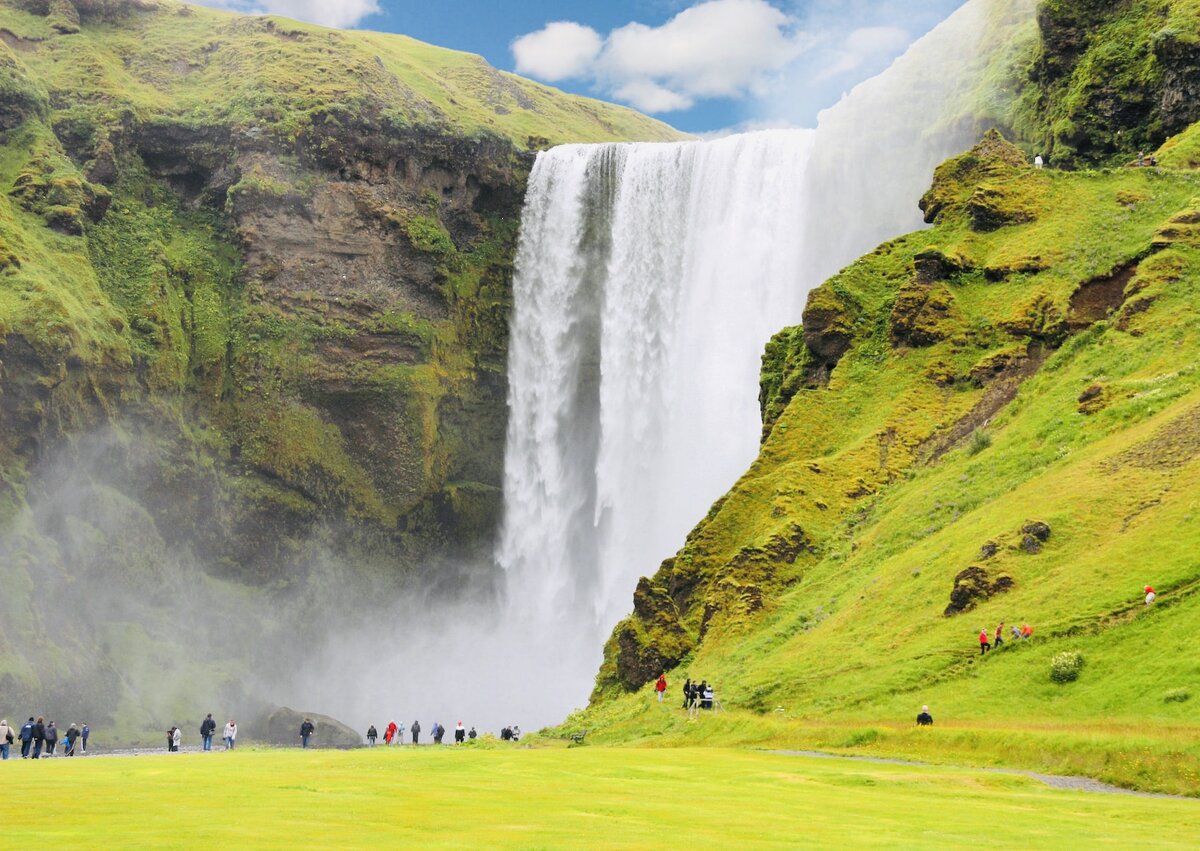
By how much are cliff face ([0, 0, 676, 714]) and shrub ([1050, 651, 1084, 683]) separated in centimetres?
7267

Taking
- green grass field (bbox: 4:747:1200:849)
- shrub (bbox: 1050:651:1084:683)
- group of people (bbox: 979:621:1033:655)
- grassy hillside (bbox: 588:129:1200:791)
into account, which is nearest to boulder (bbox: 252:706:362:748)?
grassy hillside (bbox: 588:129:1200:791)

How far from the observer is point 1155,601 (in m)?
33.1

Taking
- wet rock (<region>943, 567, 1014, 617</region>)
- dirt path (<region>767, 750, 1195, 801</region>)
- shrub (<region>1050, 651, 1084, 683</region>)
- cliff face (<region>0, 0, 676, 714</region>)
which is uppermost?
cliff face (<region>0, 0, 676, 714</region>)

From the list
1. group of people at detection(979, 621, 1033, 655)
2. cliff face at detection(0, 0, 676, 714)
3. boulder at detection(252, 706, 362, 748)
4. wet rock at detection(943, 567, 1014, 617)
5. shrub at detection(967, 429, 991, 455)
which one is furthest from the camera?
cliff face at detection(0, 0, 676, 714)

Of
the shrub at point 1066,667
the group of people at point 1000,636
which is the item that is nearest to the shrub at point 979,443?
the group of people at point 1000,636

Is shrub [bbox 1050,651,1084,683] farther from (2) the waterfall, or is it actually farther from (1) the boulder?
(1) the boulder

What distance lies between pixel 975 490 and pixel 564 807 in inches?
1169

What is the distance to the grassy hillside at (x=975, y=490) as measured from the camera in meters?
34.2

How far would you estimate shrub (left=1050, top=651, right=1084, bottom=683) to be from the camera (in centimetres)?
3250

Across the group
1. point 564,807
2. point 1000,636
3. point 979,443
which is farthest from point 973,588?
point 564,807

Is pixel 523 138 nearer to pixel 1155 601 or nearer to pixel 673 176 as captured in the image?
pixel 673 176

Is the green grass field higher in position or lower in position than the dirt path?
lower

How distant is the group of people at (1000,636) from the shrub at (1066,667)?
190 centimetres

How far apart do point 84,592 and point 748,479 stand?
2066 inches
